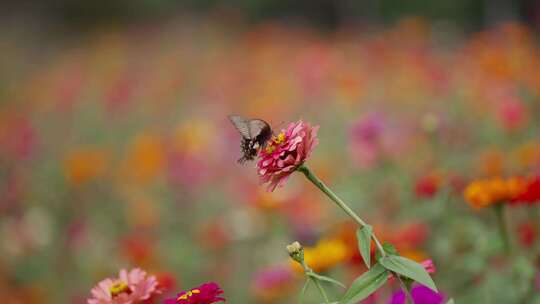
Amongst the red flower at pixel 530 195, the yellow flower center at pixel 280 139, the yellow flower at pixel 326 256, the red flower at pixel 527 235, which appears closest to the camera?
the yellow flower center at pixel 280 139

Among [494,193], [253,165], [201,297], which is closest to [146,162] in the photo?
[253,165]

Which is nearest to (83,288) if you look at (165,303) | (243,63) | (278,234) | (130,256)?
(130,256)

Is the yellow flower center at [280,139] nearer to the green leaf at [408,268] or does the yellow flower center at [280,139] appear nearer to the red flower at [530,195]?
the green leaf at [408,268]

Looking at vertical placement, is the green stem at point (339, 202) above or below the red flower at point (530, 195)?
below

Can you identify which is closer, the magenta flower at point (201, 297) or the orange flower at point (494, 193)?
the magenta flower at point (201, 297)

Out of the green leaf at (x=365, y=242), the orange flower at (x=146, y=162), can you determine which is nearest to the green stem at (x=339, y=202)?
the green leaf at (x=365, y=242)

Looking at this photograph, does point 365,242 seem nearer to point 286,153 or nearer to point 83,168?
point 286,153

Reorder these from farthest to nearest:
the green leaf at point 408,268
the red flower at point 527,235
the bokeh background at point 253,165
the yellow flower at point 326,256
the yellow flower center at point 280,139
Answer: the bokeh background at point 253,165
the red flower at point 527,235
the yellow flower at point 326,256
the yellow flower center at point 280,139
the green leaf at point 408,268
